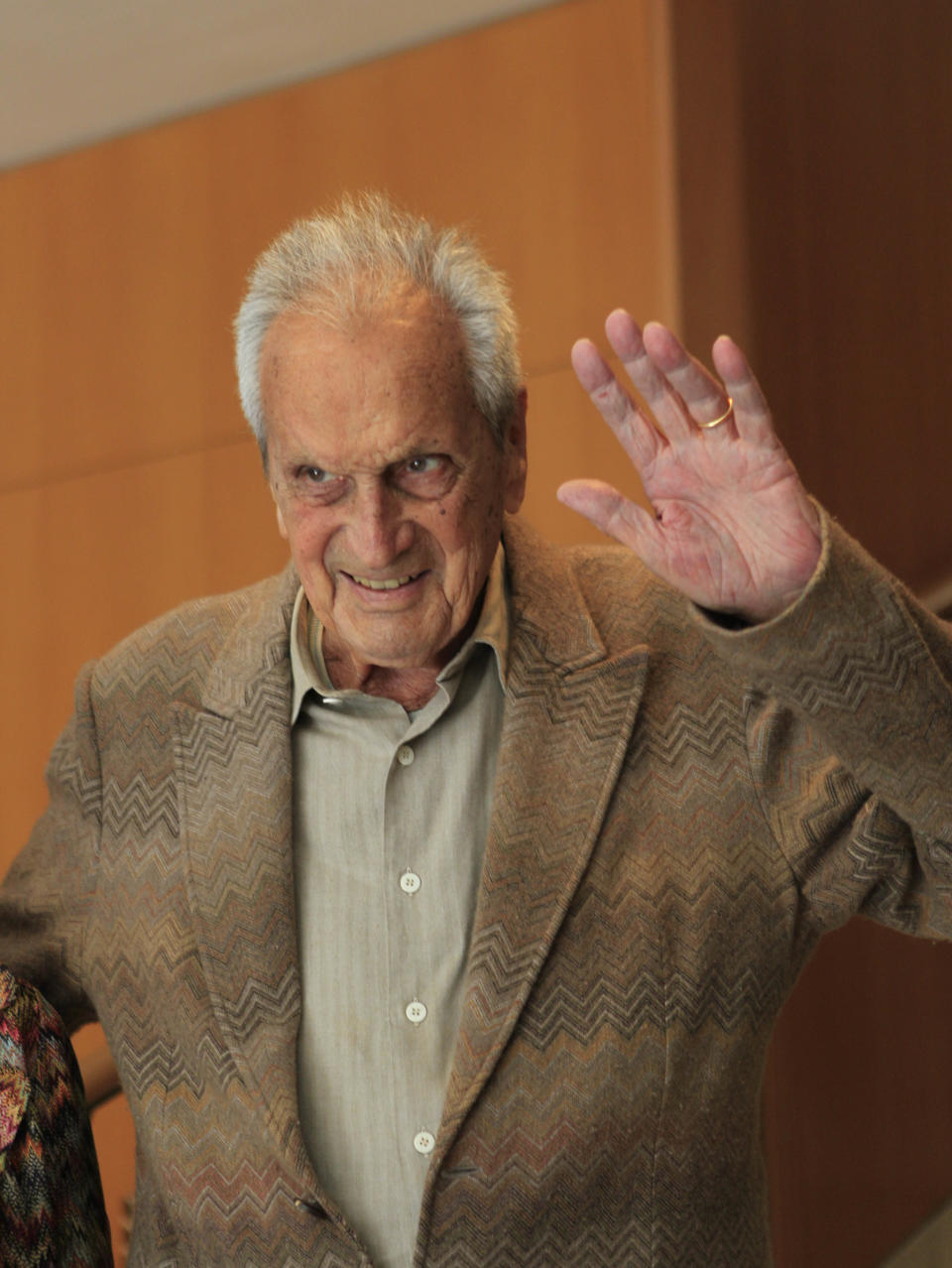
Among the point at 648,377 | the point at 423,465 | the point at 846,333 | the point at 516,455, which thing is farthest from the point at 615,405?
the point at 846,333

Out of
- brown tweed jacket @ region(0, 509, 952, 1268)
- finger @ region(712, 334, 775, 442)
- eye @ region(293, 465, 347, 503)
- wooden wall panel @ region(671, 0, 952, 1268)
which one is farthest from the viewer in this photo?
wooden wall panel @ region(671, 0, 952, 1268)

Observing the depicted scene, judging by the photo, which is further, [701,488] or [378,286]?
[378,286]

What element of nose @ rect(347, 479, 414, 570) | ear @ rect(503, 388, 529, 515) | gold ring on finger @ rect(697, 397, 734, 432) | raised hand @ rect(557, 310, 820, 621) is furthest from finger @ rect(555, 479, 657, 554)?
ear @ rect(503, 388, 529, 515)

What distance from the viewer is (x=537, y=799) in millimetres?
1751

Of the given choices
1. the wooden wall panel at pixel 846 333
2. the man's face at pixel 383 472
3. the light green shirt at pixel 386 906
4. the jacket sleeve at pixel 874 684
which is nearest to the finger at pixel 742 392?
the jacket sleeve at pixel 874 684

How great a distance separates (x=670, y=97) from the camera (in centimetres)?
336

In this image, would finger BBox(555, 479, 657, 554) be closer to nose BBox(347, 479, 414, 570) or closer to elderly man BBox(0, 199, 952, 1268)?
elderly man BBox(0, 199, 952, 1268)

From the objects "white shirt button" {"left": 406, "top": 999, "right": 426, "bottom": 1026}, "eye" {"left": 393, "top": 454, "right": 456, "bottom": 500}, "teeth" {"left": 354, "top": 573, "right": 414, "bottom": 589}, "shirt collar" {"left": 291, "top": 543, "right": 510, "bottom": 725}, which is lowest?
"white shirt button" {"left": 406, "top": 999, "right": 426, "bottom": 1026}

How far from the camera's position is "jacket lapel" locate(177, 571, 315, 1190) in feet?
5.54

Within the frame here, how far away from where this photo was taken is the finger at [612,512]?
1509 millimetres

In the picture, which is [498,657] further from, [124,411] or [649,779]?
[124,411]

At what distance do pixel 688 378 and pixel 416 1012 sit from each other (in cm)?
74

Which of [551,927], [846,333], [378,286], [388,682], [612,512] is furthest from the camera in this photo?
[846,333]

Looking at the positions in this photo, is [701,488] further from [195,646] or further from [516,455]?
[195,646]
